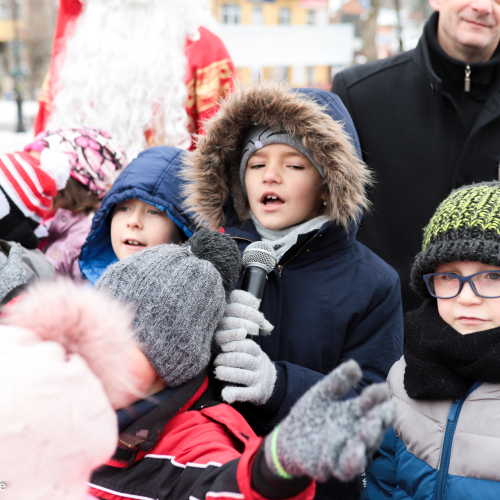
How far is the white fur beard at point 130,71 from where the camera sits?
3293 mm

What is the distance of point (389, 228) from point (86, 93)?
6.35ft

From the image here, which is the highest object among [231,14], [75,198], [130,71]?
[231,14]

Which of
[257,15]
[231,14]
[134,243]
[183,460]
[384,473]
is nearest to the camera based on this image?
[183,460]

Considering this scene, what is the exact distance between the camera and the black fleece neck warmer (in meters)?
1.53

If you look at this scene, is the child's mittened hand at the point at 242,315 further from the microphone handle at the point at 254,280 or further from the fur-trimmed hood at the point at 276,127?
the fur-trimmed hood at the point at 276,127

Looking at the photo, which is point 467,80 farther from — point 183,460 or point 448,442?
point 183,460

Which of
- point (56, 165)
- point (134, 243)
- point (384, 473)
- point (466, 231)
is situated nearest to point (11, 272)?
point (134, 243)

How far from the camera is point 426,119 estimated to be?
277cm

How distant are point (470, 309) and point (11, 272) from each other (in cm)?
157

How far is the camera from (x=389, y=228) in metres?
2.89


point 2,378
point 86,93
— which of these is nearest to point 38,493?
point 2,378

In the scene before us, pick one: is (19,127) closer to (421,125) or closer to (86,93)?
(86,93)

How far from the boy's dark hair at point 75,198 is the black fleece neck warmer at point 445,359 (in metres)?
1.94

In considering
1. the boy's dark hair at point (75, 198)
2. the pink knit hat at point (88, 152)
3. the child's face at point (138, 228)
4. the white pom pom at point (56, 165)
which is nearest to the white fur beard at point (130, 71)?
the pink knit hat at point (88, 152)
